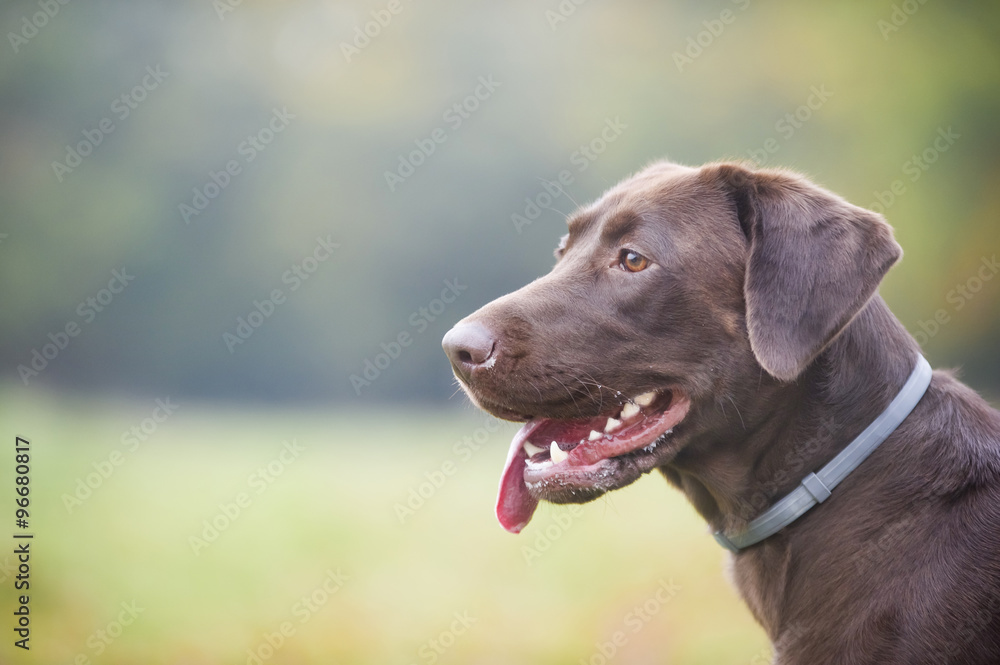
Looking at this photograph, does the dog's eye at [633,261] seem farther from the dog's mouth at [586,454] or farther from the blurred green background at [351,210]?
the blurred green background at [351,210]

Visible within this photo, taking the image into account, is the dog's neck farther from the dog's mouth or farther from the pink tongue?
the pink tongue

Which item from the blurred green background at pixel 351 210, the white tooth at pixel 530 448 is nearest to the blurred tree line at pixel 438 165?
the blurred green background at pixel 351 210

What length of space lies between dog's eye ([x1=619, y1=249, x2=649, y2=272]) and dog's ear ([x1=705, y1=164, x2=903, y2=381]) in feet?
1.10

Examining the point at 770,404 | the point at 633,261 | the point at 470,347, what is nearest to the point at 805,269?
the point at 770,404

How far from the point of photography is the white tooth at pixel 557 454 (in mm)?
2359

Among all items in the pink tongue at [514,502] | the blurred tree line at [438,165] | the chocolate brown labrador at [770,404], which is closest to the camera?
the chocolate brown labrador at [770,404]

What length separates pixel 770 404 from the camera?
235 centimetres

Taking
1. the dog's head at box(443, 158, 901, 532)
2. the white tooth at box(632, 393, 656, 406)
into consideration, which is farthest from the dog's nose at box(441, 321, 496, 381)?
the white tooth at box(632, 393, 656, 406)

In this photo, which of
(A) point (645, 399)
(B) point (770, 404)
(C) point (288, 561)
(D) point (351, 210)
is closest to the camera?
(B) point (770, 404)

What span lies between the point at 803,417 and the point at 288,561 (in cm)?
366

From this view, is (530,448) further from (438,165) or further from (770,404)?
(438,165)

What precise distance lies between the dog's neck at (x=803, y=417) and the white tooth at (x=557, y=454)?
1.42ft

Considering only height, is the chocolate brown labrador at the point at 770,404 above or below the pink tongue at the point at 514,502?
above

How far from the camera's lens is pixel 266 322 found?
22.0ft
